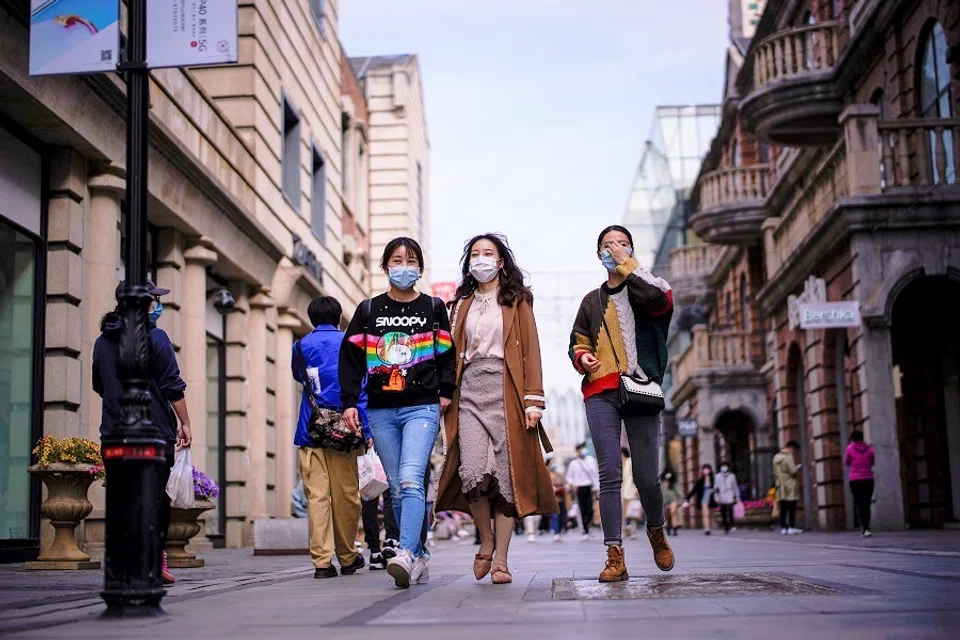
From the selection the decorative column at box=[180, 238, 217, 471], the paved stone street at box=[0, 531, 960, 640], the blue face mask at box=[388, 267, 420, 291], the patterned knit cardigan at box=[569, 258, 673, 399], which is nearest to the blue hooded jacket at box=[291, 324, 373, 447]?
the paved stone street at box=[0, 531, 960, 640]

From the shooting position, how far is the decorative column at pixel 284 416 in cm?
2411

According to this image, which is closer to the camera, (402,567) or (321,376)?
(402,567)

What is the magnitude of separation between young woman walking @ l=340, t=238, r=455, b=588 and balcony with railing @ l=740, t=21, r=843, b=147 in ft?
63.2

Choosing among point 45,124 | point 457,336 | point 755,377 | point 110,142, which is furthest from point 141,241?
Result: point 755,377

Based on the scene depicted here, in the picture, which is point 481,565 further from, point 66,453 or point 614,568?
point 66,453

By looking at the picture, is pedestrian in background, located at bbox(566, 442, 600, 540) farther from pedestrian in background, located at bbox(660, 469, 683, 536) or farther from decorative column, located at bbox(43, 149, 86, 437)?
decorative column, located at bbox(43, 149, 86, 437)

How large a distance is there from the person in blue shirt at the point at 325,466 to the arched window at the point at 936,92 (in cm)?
1289

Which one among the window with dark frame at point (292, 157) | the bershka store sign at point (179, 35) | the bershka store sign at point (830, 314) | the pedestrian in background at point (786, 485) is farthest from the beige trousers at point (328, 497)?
the pedestrian in background at point (786, 485)

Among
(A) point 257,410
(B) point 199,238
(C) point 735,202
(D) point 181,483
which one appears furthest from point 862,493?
(C) point 735,202

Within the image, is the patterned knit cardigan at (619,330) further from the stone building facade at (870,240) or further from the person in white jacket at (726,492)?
the person in white jacket at (726,492)

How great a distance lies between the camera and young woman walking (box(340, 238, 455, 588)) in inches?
320

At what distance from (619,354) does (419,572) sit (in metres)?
1.79

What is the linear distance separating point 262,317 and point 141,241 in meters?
16.9

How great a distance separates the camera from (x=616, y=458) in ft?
26.4
